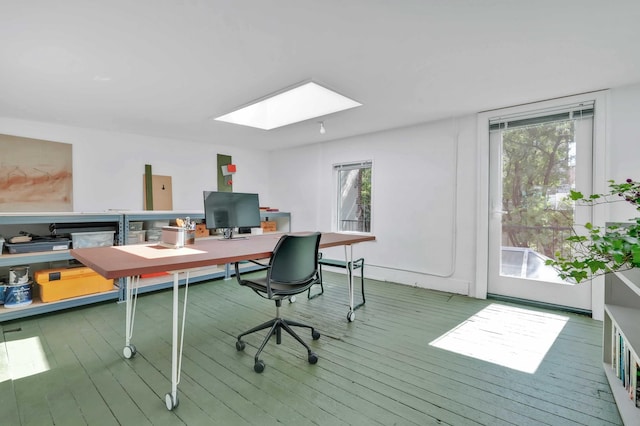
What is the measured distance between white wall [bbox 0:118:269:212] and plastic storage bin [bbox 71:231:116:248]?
80 centimetres

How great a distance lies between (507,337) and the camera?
2.70 metres

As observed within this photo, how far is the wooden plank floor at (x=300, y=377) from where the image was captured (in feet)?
5.66

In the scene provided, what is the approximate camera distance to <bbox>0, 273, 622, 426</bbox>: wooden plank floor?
1.72m

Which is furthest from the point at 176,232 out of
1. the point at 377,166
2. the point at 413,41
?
the point at 377,166

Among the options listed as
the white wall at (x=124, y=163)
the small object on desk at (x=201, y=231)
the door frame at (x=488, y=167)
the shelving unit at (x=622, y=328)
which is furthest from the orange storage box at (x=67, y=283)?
the door frame at (x=488, y=167)

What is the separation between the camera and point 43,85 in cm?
274

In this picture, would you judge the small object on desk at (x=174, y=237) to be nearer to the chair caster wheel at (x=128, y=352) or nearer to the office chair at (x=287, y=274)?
the office chair at (x=287, y=274)

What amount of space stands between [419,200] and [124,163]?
4.42m

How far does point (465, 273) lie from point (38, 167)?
563 centimetres

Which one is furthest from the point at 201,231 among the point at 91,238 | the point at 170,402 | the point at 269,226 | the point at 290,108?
the point at 170,402

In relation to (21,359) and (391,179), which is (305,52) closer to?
(391,179)

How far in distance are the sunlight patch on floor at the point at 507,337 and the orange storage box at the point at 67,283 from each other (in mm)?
3637

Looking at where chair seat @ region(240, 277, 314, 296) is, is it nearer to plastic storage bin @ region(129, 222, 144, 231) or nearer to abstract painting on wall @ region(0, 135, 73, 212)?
plastic storage bin @ region(129, 222, 144, 231)

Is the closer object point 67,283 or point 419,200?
point 67,283
